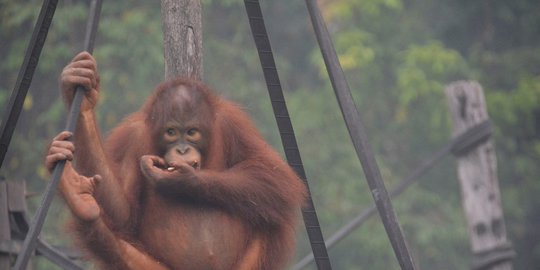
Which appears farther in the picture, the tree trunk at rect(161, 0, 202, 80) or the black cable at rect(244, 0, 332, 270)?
the tree trunk at rect(161, 0, 202, 80)

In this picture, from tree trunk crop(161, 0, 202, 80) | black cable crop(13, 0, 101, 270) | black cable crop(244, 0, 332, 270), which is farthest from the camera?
tree trunk crop(161, 0, 202, 80)

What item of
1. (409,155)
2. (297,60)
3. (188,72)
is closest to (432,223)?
(409,155)

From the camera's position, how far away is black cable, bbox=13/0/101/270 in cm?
316

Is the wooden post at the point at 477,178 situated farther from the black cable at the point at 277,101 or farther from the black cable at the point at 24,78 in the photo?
the black cable at the point at 24,78

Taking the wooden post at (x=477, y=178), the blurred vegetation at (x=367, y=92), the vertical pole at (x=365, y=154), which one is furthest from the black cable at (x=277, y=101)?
the blurred vegetation at (x=367, y=92)

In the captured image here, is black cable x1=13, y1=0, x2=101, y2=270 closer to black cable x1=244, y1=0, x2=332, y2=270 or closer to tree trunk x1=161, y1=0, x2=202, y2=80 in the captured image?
tree trunk x1=161, y1=0, x2=202, y2=80

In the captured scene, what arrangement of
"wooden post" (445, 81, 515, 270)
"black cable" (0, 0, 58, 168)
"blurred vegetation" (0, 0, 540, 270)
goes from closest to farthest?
"black cable" (0, 0, 58, 168) < "wooden post" (445, 81, 515, 270) < "blurred vegetation" (0, 0, 540, 270)

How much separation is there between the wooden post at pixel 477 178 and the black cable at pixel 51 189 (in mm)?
3325

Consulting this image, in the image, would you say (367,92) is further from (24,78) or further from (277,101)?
Answer: (24,78)

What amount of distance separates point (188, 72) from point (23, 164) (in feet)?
26.2

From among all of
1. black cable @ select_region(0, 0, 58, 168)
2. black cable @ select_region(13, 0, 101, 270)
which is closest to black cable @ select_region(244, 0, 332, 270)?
black cable @ select_region(13, 0, 101, 270)

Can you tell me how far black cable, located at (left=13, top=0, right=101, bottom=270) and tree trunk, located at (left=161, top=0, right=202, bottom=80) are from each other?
0.40 meters

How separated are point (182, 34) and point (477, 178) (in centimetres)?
303

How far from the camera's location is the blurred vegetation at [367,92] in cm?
1190
